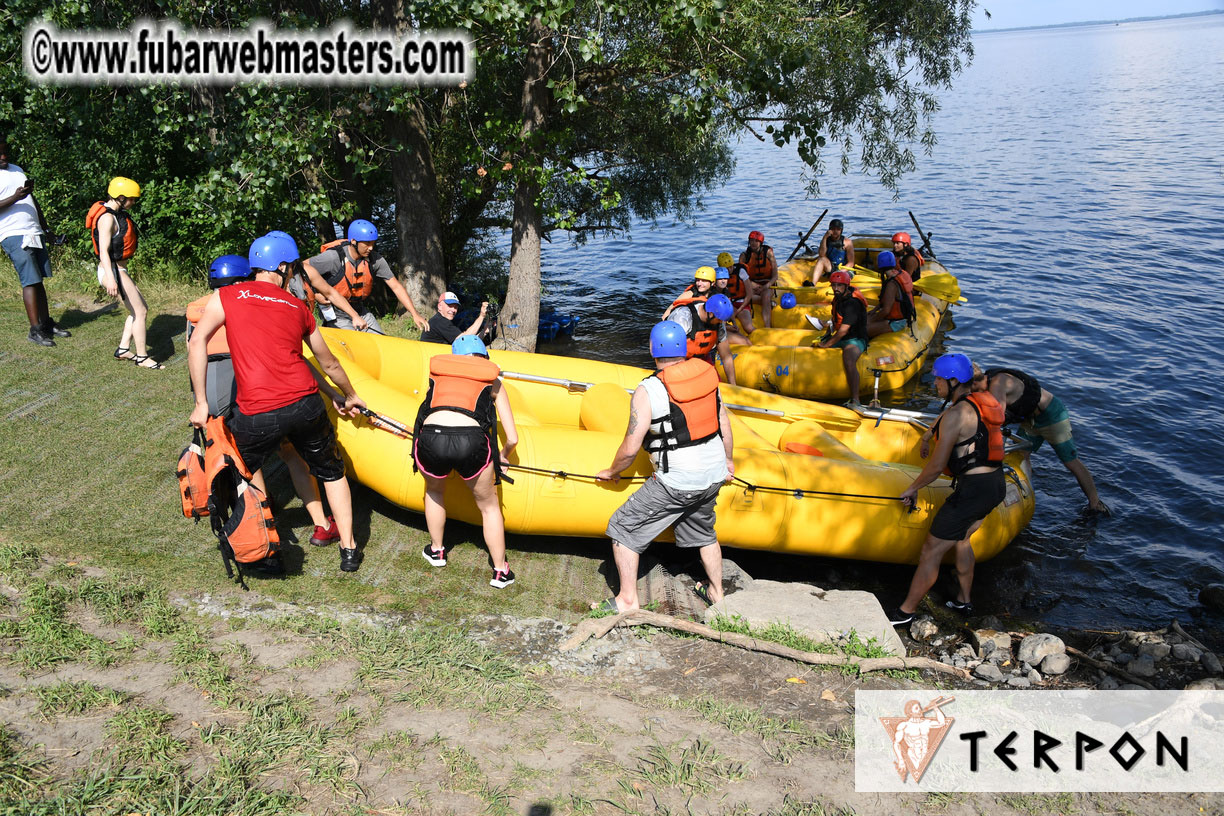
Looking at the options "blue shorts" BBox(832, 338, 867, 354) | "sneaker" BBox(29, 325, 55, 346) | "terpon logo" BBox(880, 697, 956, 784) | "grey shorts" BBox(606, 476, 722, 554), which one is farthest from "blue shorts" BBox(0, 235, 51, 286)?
"blue shorts" BBox(832, 338, 867, 354)

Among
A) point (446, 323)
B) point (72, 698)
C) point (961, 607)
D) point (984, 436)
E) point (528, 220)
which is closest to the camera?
point (72, 698)

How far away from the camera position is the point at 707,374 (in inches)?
196

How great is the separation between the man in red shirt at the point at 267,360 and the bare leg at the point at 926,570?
13.7 feet

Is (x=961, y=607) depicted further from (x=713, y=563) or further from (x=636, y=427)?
(x=636, y=427)

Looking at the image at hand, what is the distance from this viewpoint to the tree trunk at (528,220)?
9094 millimetres

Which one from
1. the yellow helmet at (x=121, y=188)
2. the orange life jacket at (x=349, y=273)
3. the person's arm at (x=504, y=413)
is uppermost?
the yellow helmet at (x=121, y=188)

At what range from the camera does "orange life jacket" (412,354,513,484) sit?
4.88 m

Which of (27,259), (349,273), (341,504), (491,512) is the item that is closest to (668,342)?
(491,512)

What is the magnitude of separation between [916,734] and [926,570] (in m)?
2.10

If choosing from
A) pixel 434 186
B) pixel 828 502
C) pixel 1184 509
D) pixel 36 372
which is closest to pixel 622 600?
pixel 828 502

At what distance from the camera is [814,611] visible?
17.5 feet

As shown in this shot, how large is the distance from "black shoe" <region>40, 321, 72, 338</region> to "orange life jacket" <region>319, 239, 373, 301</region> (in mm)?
2817

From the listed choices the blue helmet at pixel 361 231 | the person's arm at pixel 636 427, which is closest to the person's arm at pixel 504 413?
the person's arm at pixel 636 427

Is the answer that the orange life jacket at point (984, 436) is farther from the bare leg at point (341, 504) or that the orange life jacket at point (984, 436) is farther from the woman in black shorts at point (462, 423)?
the bare leg at point (341, 504)
